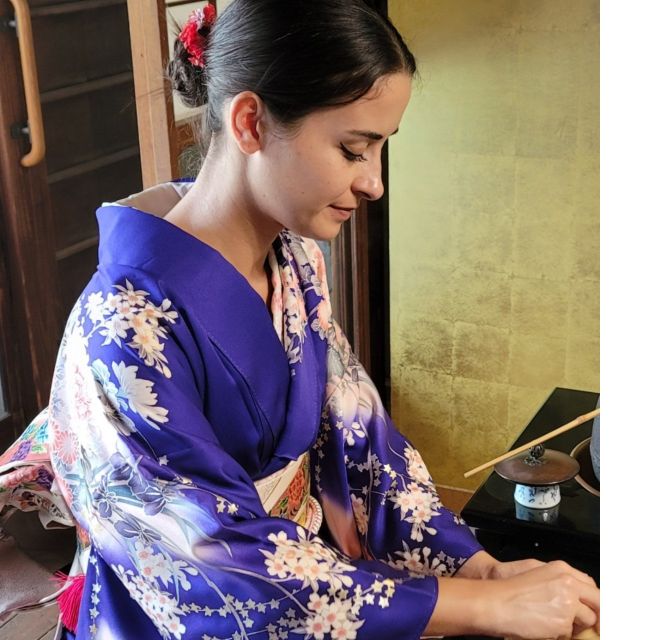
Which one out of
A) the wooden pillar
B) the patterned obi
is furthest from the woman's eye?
the wooden pillar

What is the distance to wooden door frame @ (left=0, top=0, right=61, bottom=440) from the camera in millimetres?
2383

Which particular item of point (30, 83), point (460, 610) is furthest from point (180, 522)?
point (30, 83)

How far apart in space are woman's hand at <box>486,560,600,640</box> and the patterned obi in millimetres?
357

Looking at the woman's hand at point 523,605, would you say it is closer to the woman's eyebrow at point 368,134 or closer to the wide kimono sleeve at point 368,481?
the wide kimono sleeve at point 368,481

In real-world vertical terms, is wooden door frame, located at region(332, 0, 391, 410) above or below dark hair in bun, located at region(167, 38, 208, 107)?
below

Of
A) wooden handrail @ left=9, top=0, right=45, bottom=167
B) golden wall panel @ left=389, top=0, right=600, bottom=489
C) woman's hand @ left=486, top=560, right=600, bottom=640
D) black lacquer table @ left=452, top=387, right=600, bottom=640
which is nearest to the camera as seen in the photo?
woman's hand @ left=486, top=560, right=600, bottom=640

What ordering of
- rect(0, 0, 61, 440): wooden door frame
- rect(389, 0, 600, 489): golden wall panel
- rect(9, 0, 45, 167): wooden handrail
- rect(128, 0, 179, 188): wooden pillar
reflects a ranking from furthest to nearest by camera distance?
rect(389, 0, 600, 489): golden wall panel
rect(0, 0, 61, 440): wooden door frame
rect(9, 0, 45, 167): wooden handrail
rect(128, 0, 179, 188): wooden pillar

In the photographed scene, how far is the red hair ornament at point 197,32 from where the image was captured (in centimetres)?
128

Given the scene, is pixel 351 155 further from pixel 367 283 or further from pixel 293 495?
pixel 367 283

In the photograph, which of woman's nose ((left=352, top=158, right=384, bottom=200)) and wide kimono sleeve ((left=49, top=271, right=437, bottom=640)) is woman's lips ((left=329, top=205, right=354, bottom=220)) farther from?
wide kimono sleeve ((left=49, top=271, right=437, bottom=640))

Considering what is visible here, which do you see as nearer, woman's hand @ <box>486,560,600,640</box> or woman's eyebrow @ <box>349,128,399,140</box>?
woman's hand @ <box>486,560,600,640</box>
